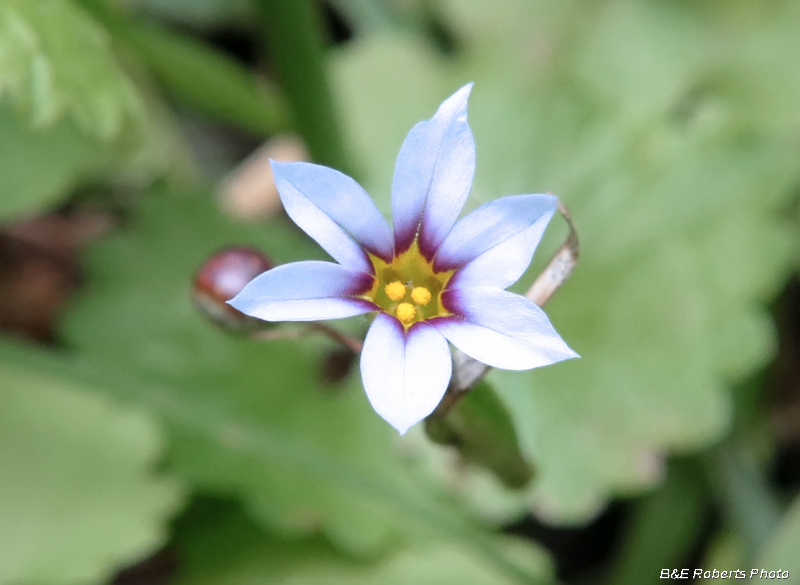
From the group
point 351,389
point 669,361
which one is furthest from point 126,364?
point 669,361

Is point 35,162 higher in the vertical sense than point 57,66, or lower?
higher

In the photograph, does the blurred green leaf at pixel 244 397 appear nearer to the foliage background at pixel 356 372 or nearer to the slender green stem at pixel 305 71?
the foliage background at pixel 356 372

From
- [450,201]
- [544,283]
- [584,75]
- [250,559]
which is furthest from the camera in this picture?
[584,75]

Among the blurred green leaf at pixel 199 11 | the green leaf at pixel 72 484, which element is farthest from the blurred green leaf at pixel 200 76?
the green leaf at pixel 72 484

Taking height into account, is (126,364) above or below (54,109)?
above

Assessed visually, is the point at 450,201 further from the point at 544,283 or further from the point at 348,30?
the point at 348,30

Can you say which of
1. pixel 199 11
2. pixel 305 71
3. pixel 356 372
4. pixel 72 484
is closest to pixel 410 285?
pixel 305 71

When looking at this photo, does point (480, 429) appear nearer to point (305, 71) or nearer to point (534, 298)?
point (534, 298)
